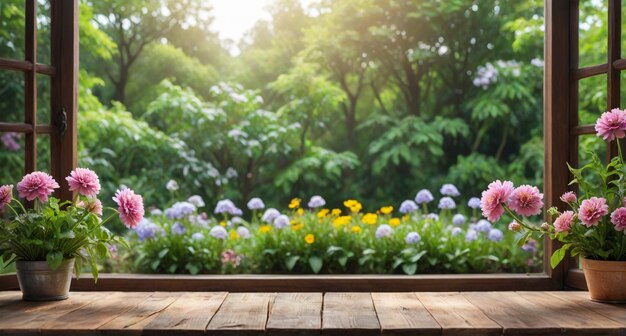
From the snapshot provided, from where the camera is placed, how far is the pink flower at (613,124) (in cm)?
199

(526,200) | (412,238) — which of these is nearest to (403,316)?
(526,200)

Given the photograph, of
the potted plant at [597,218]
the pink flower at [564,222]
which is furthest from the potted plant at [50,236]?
the pink flower at [564,222]

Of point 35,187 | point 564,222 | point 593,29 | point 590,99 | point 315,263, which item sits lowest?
point 315,263

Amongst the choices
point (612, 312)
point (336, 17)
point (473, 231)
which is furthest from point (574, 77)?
point (336, 17)

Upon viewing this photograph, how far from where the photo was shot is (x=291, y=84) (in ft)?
24.5

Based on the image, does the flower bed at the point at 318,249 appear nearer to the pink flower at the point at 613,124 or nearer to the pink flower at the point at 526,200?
the pink flower at the point at 526,200

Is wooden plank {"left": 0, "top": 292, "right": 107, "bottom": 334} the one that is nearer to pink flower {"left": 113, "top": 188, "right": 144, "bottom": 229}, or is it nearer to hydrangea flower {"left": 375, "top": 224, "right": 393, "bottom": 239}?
pink flower {"left": 113, "top": 188, "right": 144, "bottom": 229}

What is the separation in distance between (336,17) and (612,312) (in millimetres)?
6528

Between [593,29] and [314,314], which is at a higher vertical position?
[593,29]

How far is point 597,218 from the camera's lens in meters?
1.95

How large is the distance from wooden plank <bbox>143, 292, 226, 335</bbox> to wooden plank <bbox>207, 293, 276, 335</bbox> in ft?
0.08

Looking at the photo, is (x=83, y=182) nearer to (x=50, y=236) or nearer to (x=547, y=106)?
(x=50, y=236)

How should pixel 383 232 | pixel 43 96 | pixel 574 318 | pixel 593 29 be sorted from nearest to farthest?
pixel 574 318 < pixel 383 232 < pixel 43 96 < pixel 593 29

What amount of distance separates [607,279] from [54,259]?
1655mm
